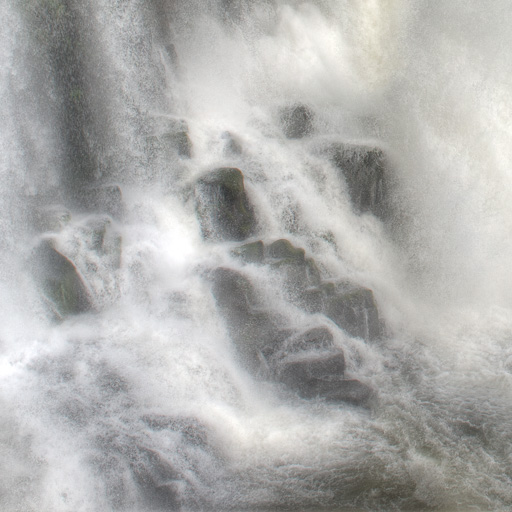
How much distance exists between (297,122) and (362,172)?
1498mm

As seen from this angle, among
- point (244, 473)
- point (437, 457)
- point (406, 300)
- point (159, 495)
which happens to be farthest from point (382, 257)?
point (159, 495)

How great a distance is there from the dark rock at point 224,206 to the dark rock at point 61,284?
1.78 metres

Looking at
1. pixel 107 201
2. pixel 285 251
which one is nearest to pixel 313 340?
pixel 285 251

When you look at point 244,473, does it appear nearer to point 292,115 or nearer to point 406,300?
point 406,300

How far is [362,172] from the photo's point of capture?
28.1 ft

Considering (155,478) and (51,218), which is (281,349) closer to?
(155,478)

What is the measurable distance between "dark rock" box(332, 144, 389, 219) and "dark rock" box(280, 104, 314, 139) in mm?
861

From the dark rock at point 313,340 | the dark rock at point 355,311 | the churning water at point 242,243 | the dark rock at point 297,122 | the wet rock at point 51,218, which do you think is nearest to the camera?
the churning water at point 242,243

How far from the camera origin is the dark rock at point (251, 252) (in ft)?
23.5

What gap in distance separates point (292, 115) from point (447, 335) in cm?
427

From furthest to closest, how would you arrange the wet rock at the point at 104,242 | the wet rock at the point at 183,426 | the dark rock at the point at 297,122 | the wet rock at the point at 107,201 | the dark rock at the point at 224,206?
the dark rock at the point at 297,122
the wet rock at the point at 107,201
the dark rock at the point at 224,206
the wet rock at the point at 104,242
the wet rock at the point at 183,426

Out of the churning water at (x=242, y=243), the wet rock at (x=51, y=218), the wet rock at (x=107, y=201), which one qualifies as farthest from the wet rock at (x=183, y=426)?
the wet rock at (x=107, y=201)

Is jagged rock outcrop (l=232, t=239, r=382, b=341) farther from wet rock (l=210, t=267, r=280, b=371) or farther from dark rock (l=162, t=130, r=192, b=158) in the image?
dark rock (l=162, t=130, r=192, b=158)

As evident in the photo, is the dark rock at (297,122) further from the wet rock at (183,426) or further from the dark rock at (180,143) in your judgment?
the wet rock at (183,426)
